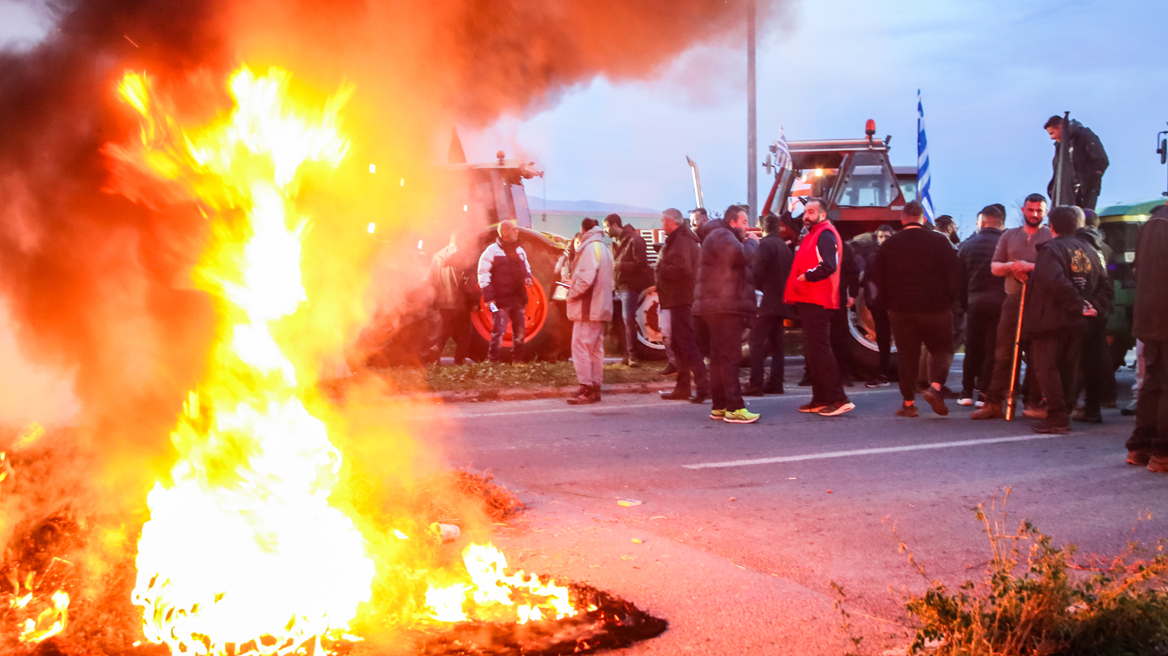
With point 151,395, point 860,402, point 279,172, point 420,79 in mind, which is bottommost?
point 860,402

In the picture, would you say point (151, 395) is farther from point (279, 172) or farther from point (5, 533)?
point (279, 172)

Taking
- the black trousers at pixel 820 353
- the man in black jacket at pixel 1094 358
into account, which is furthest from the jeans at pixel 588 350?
the man in black jacket at pixel 1094 358

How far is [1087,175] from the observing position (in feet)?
35.0

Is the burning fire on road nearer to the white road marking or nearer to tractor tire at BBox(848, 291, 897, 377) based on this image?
the white road marking

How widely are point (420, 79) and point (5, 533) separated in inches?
95.9

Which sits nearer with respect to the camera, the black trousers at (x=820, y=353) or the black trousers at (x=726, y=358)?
the black trousers at (x=726, y=358)

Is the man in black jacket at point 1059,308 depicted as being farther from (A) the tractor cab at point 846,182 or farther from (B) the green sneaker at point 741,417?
(A) the tractor cab at point 846,182

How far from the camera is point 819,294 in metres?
9.10

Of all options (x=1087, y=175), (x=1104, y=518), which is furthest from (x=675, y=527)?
(x=1087, y=175)

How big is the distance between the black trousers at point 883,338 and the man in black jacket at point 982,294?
180 centimetres

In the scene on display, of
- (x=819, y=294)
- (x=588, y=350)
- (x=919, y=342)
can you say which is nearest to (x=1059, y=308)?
(x=919, y=342)

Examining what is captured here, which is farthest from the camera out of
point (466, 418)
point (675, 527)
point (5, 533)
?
point (466, 418)

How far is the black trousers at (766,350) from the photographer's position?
11.2 meters

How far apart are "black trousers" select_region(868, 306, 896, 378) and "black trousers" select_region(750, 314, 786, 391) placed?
4.40 ft
